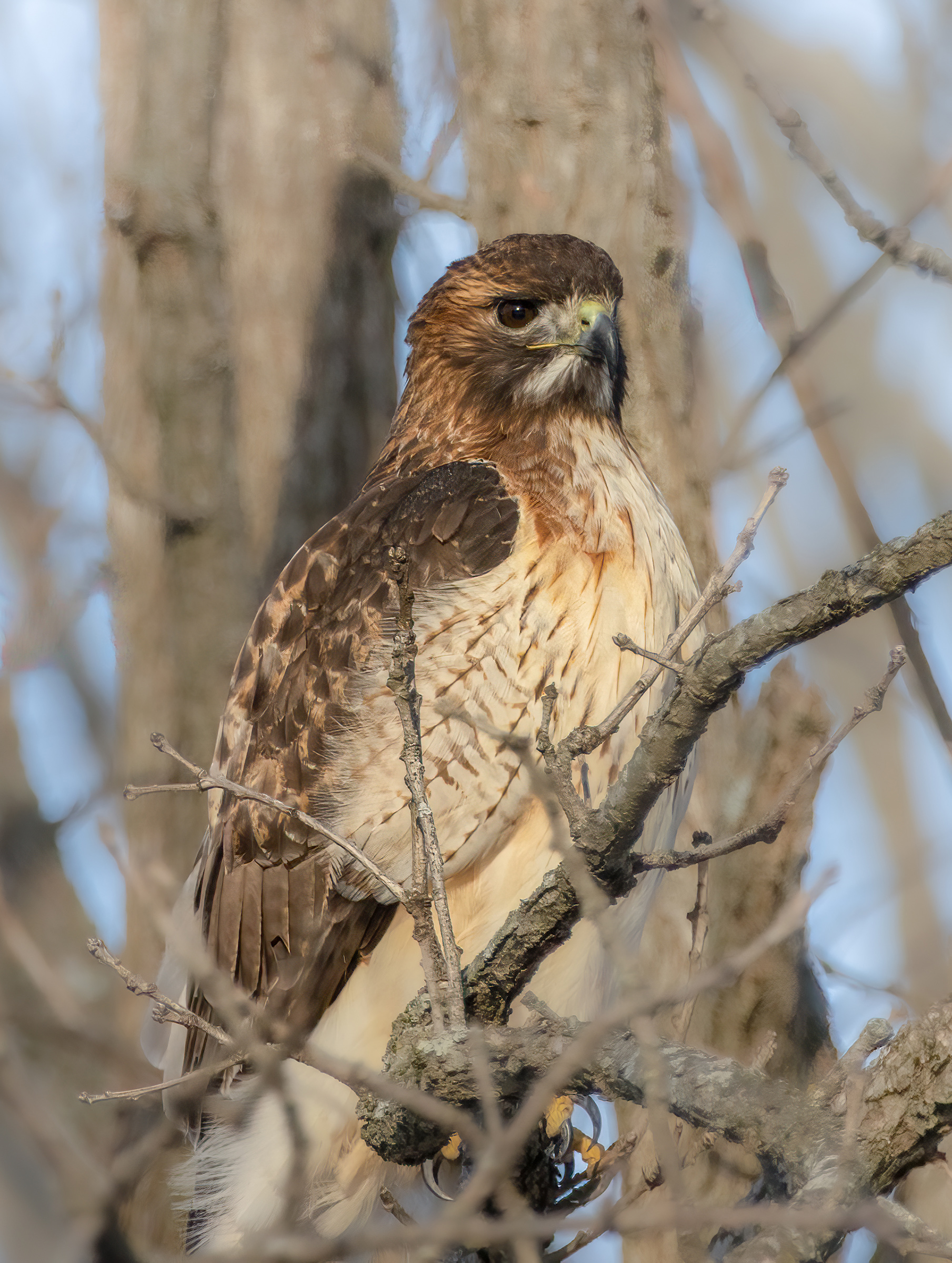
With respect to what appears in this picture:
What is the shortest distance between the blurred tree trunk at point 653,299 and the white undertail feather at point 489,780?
699 millimetres

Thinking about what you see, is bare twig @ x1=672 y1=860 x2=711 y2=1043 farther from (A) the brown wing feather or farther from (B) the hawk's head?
(B) the hawk's head

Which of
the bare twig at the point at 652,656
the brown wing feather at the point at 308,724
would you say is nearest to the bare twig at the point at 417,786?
the bare twig at the point at 652,656

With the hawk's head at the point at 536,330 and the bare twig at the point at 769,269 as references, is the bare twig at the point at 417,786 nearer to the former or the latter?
the bare twig at the point at 769,269

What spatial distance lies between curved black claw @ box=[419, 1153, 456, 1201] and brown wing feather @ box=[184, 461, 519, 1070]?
53cm

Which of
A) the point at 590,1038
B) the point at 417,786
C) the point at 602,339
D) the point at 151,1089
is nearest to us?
the point at 590,1038

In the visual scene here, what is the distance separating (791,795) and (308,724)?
4.55 feet

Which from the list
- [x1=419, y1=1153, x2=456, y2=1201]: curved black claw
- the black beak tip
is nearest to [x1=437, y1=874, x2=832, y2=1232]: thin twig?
[x1=419, y1=1153, x2=456, y2=1201]: curved black claw

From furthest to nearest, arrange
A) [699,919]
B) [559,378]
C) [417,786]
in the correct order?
[559,378], [699,919], [417,786]

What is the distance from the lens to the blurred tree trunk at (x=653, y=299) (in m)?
3.69

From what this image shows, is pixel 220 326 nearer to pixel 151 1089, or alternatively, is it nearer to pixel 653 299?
pixel 653 299

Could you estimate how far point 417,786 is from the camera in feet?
6.25

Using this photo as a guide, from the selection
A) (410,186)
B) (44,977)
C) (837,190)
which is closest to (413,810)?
(837,190)

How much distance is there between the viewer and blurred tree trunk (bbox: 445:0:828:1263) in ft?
12.1

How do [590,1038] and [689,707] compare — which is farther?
[689,707]
